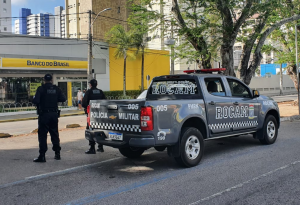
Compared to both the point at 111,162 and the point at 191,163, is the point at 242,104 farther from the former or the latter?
the point at 111,162

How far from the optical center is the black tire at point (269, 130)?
8.42m

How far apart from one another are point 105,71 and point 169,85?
2282 centimetres

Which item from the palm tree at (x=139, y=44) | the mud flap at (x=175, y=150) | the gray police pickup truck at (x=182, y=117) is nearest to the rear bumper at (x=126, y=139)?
the gray police pickup truck at (x=182, y=117)

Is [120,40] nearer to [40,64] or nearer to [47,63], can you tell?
[47,63]

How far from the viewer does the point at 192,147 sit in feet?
20.8

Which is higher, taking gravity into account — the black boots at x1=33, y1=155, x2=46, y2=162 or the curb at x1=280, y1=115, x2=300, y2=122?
the curb at x1=280, y1=115, x2=300, y2=122

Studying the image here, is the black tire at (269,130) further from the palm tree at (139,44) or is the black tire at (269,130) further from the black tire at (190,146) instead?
the palm tree at (139,44)

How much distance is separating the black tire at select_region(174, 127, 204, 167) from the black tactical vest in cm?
287

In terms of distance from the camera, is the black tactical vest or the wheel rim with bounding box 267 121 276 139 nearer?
the black tactical vest

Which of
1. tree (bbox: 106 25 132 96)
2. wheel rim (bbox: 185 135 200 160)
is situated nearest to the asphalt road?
wheel rim (bbox: 185 135 200 160)

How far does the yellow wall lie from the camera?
3058 cm

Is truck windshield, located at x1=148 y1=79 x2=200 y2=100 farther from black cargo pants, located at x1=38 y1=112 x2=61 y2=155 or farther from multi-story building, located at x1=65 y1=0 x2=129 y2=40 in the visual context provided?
multi-story building, located at x1=65 y1=0 x2=129 y2=40

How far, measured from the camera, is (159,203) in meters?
4.42

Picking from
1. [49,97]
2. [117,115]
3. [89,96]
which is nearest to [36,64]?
[89,96]
